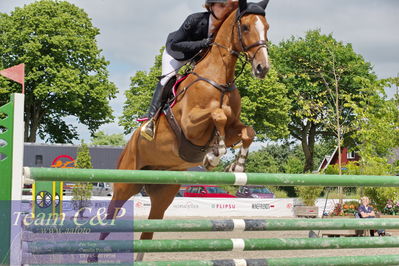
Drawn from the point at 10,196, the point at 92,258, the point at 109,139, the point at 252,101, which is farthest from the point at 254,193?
the point at 109,139

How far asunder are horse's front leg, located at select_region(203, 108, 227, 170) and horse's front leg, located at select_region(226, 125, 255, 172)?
167 mm

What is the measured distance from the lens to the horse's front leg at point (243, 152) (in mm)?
4648

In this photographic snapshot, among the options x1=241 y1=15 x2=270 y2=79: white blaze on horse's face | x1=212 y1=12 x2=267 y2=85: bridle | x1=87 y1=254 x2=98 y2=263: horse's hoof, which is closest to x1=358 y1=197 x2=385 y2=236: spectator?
x1=212 y1=12 x2=267 y2=85: bridle

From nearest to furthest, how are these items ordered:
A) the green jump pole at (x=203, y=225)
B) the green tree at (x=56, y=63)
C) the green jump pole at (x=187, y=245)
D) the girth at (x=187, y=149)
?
the green jump pole at (x=187, y=245)
the green jump pole at (x=203, y=225)
the girth at (x=187, y=149)
the green tree at (x=56, y=63)

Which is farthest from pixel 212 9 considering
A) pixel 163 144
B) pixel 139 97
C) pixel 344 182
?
pixel 139 97

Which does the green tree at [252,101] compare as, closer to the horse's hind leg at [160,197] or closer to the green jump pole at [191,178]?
the horse's hind leg at [160,197]

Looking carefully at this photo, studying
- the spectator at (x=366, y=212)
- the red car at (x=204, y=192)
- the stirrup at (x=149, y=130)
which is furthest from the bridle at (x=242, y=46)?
the red car at (x=204, y=192)

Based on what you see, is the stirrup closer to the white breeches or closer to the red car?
the white breeches

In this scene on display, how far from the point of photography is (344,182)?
3.40 m

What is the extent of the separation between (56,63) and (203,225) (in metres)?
27.3

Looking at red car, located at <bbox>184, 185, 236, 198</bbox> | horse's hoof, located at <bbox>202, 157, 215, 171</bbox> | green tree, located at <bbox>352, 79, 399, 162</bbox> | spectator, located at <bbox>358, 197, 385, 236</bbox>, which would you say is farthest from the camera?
red car, located at <bbox>184, 185, 236, 198</bbox>

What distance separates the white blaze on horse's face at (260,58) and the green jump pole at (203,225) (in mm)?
1524

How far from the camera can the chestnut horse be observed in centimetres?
464

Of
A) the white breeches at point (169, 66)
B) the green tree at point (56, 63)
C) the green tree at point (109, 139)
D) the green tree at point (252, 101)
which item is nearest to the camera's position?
the white breeches at point (169, 66)
